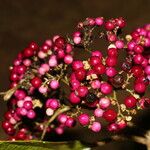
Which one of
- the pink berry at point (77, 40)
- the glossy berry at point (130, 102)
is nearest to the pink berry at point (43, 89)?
the pink berry at point (77, 40)

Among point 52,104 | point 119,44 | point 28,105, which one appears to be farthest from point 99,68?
point 28,105

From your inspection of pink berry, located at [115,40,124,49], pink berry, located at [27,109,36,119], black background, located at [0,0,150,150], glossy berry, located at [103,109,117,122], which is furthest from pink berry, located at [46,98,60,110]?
black background, located at [0,0,150,150]

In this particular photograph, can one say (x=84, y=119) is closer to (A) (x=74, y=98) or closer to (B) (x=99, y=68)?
(A) (x=74, y=98)

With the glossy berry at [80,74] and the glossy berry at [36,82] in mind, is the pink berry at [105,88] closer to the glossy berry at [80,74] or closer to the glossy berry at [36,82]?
the glossy berry at [80,74]

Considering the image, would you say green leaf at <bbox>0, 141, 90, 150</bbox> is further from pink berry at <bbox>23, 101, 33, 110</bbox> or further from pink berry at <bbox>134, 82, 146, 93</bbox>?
pink berry at <bbox>134, 82, 146, 93</bbox>

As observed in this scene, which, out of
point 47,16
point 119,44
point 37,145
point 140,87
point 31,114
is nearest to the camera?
point 37,145

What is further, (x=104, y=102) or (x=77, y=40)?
(x=77, y=40)
